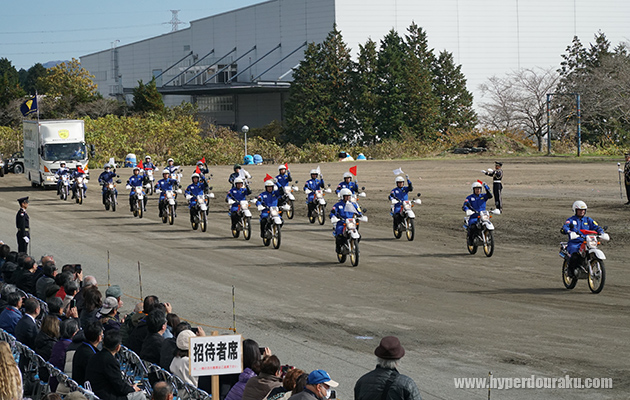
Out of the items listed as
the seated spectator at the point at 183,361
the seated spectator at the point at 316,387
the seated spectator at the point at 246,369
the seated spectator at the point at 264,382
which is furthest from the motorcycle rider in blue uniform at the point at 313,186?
Result: the seated spectator at the point at 316,387

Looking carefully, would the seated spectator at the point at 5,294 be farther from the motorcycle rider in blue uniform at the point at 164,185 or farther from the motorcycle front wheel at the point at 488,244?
the motorcycle rider in blue uniform at the point at 164,185

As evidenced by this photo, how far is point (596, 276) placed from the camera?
15.3m

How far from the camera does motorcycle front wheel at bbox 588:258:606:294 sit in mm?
15166

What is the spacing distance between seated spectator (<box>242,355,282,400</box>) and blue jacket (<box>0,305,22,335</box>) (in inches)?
169

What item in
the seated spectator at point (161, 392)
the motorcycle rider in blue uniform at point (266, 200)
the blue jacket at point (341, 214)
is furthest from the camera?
the motorcycle rider in blue uniform at point (266, 200)

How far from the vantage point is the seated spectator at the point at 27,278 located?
42.9ft

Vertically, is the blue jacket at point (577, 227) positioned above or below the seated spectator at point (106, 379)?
above

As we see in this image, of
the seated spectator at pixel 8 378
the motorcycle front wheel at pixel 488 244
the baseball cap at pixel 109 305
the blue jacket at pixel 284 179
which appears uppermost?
the blue jacket at pixel 284 179

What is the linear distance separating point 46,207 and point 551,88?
48.4 meters

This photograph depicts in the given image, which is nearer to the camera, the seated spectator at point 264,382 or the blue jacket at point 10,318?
the seated spectator at point 264,382

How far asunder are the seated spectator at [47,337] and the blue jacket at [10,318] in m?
1.12

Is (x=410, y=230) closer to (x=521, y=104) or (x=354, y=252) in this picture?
(x=354, y=252)

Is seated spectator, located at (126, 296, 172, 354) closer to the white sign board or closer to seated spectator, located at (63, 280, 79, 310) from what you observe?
seated spectator, located at (63, 280, 79, 310)

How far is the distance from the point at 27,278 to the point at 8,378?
802cm
